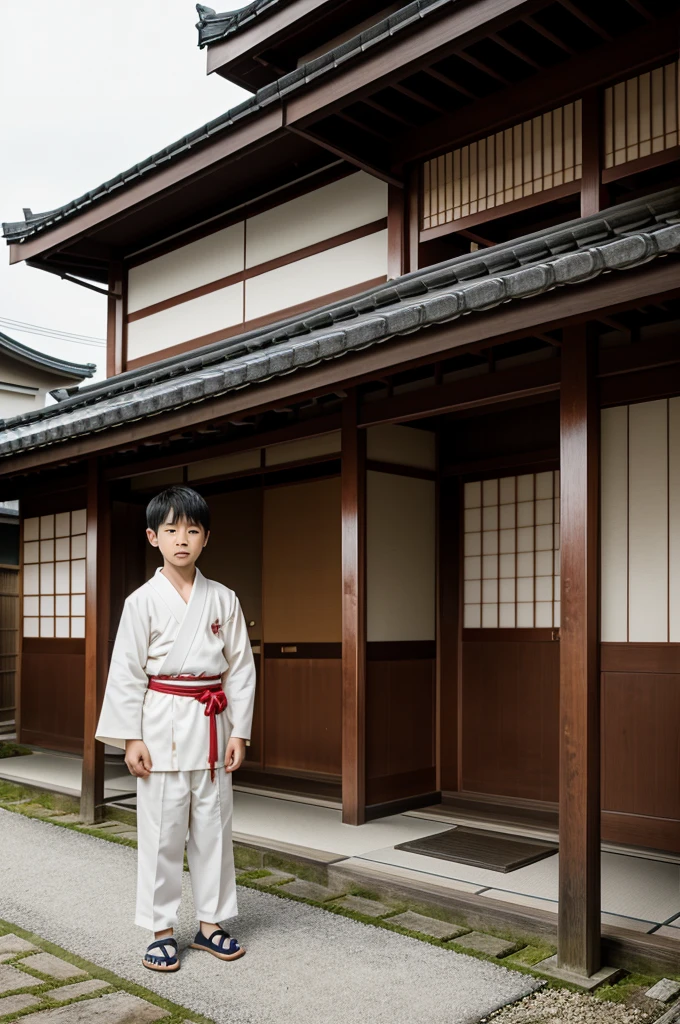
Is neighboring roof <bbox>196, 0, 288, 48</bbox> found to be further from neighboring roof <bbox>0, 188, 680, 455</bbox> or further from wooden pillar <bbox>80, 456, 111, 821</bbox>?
wooden pillar <bbox>80, 456, 111, 821</bbox>

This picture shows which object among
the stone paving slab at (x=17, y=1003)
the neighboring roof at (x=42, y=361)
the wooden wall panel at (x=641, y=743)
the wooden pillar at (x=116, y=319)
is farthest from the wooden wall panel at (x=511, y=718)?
the neighboring roof at (x=42, y=361)

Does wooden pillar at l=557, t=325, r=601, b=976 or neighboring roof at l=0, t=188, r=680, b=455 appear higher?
neighboring roof at l=0, t=188, r=680, b=455

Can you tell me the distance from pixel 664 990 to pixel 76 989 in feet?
7.65

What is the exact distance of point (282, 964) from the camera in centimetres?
389

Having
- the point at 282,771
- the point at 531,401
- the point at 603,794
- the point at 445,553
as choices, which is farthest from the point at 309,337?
the point at 282,771

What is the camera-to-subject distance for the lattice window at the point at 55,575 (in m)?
8.97

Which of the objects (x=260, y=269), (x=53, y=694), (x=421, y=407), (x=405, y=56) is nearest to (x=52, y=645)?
(x=53, y=694)

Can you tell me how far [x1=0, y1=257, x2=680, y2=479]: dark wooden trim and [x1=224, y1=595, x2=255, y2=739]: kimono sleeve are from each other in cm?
127

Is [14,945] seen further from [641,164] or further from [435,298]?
[641,164]

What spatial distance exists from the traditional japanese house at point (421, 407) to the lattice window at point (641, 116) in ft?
0.06

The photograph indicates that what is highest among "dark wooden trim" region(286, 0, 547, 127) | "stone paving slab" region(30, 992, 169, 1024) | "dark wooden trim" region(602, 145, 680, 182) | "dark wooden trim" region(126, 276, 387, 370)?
"dark wooden trim" region(286, 0, 547, 127)

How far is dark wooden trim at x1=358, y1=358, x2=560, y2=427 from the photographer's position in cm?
434

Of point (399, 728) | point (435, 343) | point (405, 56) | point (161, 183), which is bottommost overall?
point (399, 728)

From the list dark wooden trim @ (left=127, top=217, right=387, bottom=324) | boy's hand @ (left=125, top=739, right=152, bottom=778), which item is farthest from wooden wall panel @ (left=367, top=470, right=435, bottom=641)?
boy's hand @ (left=125, top=739, right=152, bottom=778)
